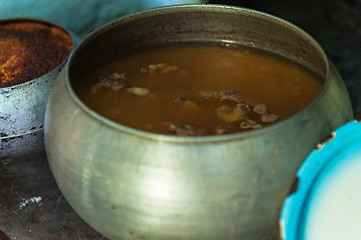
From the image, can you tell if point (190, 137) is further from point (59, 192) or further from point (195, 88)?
point (59, 192)

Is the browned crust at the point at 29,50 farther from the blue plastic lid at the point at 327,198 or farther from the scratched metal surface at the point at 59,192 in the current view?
the blue plastic lid at the point at 327,198

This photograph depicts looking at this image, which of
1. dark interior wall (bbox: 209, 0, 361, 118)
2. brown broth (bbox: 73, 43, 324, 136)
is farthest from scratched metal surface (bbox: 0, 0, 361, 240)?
brown broth (bbox: 73, 43, 324, 136)

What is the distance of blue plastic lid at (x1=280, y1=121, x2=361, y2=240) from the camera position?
2.68 ft

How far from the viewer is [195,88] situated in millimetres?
1061

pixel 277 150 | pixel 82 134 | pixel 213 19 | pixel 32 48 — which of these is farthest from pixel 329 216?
pixel 32 48

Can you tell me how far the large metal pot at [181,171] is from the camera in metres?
0.76

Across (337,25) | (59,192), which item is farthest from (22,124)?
(337,25)

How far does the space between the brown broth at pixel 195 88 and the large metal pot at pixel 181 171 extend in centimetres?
12

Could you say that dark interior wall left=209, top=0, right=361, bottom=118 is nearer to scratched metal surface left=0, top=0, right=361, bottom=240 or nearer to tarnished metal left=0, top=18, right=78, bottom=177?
scratched metal surface left=0, top=0, right=361, bottom=240

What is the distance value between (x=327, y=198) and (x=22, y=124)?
78cm

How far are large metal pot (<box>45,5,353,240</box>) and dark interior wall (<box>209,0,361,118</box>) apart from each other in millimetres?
870

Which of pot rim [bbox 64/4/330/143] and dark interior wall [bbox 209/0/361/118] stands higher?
pot rim [bbox 64/4/330/143]

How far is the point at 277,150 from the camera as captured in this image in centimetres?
78

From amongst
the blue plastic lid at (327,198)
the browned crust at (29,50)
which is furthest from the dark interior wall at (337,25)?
the blue plastic lid at (327,198)
